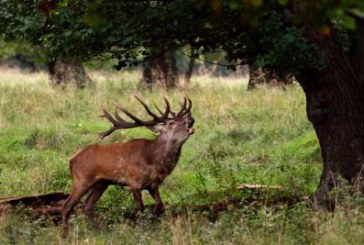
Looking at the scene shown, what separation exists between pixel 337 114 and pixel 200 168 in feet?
12.1

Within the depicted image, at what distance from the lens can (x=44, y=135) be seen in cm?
1403

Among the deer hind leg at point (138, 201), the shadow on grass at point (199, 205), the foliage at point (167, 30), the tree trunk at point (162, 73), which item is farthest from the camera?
the tree trunk at point (162, 73)

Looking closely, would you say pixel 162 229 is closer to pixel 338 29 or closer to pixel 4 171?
pixel 338 29

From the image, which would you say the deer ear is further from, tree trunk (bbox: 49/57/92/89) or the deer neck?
tree trunk (bbox: 49/57/92/89)

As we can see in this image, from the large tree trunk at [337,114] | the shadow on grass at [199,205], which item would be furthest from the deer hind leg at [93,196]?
the large tree trunk at [337,114]

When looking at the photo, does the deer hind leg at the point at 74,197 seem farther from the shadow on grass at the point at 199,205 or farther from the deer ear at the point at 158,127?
the deer ear at the point at 158,127

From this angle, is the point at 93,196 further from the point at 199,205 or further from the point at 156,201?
the point at 199,205

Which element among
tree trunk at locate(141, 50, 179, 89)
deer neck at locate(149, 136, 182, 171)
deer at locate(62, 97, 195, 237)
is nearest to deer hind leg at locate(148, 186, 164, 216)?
deer at locate(62, 97, 195, 237)

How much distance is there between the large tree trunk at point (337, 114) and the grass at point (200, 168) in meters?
0.61

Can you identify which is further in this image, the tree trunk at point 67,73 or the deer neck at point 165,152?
the tree trunk at point 67,73

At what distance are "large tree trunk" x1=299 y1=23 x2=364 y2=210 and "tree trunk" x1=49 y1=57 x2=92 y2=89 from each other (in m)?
12.2

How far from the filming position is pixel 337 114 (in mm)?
8820

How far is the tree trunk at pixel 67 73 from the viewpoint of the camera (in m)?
21.1

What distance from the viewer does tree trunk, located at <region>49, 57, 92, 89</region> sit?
21078 mm
